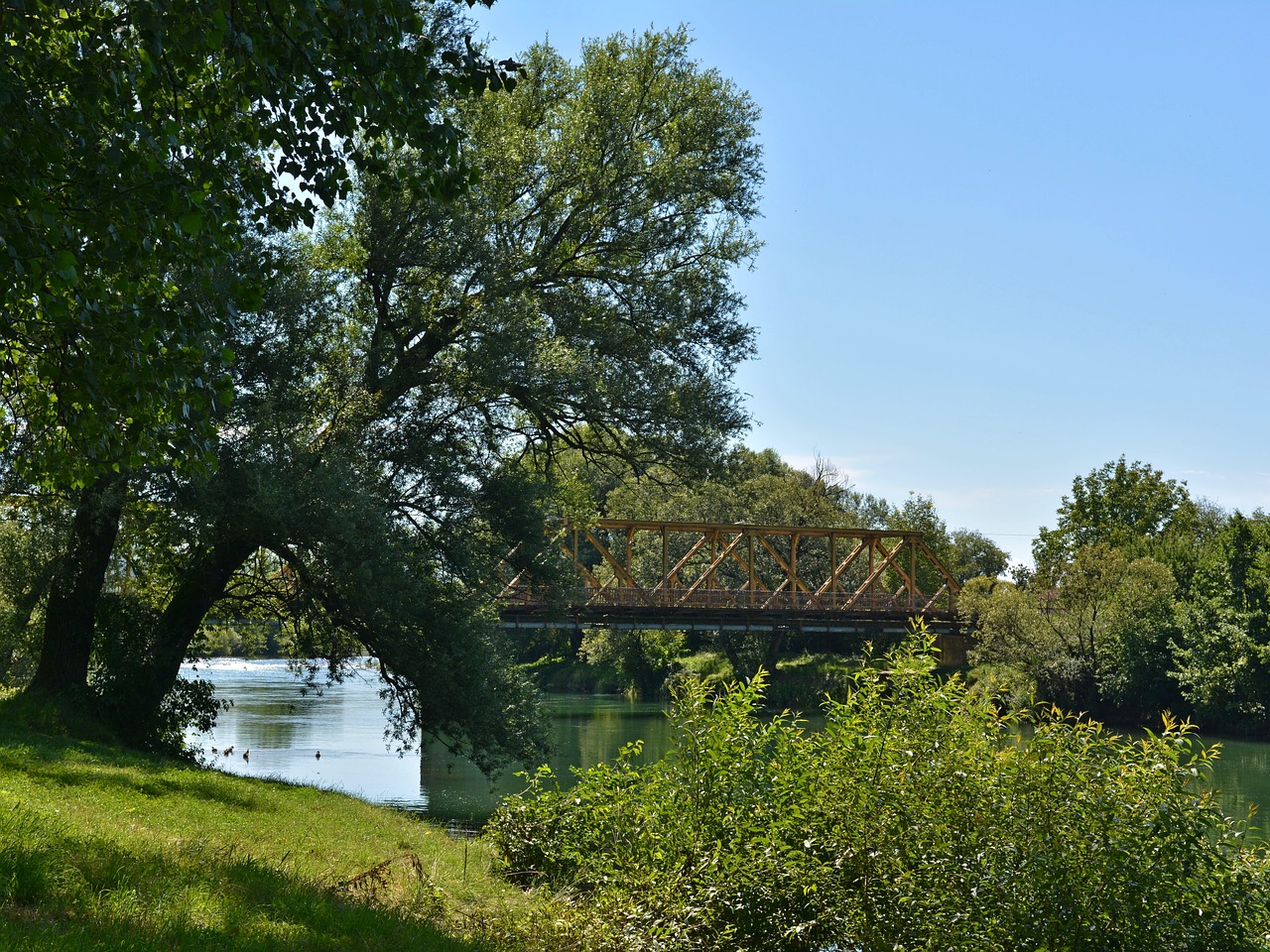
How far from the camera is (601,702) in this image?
54.5 m

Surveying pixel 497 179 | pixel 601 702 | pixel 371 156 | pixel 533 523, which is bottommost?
pixel 601 702

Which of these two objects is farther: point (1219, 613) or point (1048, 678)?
point (1048, 678)

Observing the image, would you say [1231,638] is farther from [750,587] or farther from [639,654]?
[639,654]

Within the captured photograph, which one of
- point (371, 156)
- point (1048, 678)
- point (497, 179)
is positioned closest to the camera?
point (371, 156)

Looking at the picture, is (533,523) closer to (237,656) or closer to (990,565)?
(990,565)

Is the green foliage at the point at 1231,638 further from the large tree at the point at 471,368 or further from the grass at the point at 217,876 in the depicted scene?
the grass at the point at 217,876

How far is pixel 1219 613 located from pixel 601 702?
87.1 feet

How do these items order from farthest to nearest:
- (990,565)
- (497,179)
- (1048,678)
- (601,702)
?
(990,565) < (601,702) < (1048,678) < (497,179)

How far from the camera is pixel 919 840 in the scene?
7.63 m

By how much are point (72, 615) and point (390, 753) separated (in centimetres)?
1320

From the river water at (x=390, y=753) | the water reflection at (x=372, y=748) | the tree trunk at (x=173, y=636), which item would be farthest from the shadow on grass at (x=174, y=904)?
the tree trunk at (x=173, y=636)

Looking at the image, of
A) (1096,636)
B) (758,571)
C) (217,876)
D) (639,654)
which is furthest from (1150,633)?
(217,876)

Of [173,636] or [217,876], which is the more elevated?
[173,636]

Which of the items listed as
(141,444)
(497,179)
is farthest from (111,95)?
(497,179)
